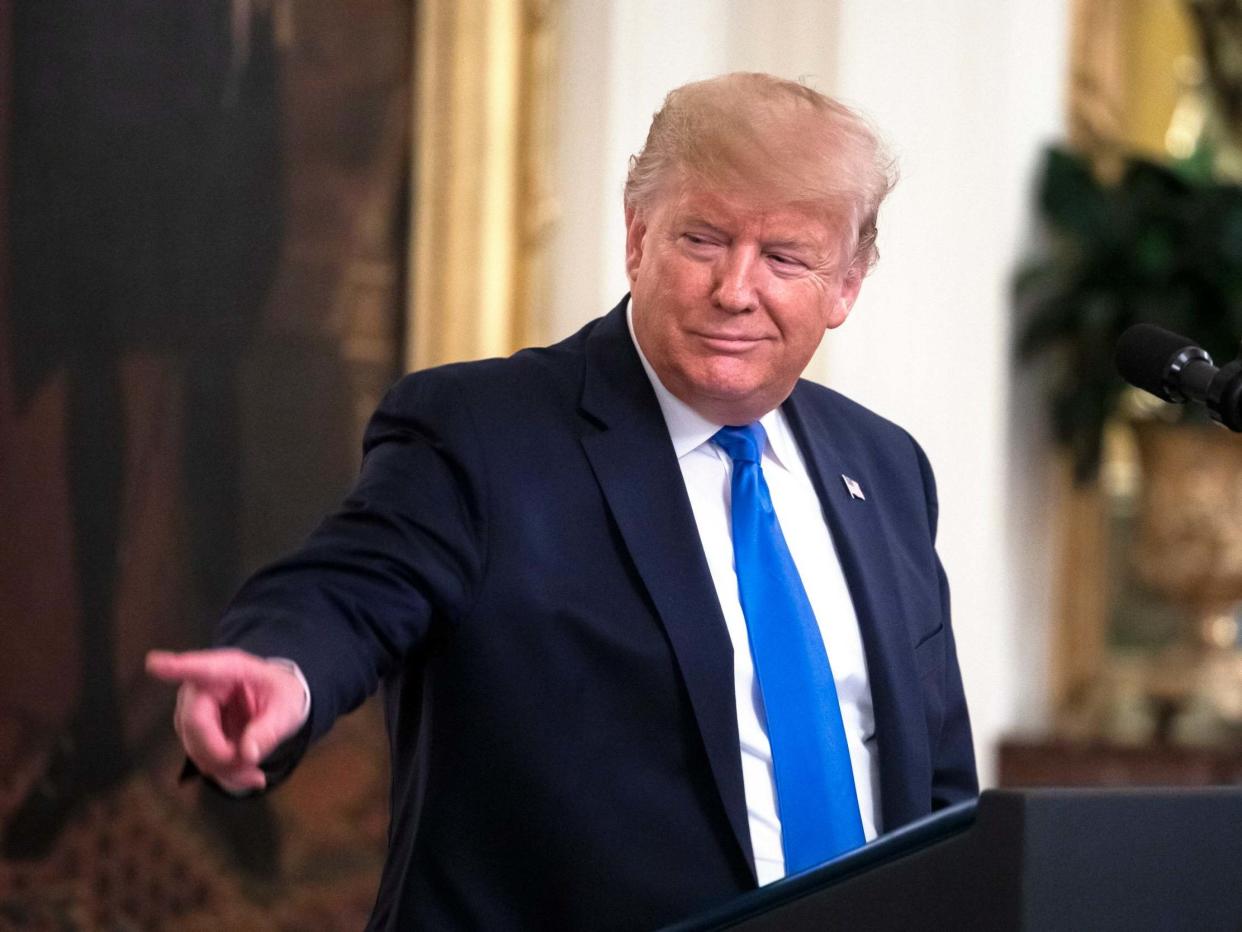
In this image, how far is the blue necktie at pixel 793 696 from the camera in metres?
2.36

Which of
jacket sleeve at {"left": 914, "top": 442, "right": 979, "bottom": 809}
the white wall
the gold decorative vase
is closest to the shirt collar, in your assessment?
jacket sleeve at {"left": 914, "top": 442, "right": 979, "bottom": 809}

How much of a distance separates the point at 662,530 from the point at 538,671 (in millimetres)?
261

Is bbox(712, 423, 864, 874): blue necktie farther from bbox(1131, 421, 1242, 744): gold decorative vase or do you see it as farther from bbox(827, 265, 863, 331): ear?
bbox(1131, 421, 1242, 744): gold decorative vase

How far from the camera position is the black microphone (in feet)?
6.46

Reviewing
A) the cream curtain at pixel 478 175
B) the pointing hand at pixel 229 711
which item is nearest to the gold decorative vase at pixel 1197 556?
the cream curtain at pixel 478 175

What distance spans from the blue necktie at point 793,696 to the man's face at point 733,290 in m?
0.16

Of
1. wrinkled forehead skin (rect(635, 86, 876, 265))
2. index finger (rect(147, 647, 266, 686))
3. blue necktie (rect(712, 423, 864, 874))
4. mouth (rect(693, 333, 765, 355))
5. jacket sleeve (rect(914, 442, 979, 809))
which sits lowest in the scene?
jacket sleeve (rect(914, 442, 979, 809))

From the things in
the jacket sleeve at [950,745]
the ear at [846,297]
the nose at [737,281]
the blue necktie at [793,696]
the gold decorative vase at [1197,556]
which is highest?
the nose at [737,281]

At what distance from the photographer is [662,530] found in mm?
2416

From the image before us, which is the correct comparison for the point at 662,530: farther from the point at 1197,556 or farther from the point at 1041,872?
the point at 1197,556

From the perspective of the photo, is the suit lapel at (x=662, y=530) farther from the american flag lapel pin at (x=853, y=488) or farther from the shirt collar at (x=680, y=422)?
the american flag lapel pin at (x=853, y=488)

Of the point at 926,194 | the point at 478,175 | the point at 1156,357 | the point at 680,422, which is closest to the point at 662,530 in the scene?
the point at 680,422

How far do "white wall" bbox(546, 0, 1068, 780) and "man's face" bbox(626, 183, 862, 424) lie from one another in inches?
128

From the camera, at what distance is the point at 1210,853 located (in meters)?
1.65
